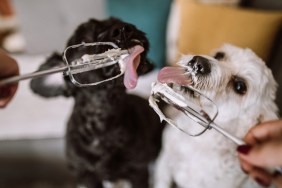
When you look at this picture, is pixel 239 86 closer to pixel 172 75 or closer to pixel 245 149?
pixel 245 149

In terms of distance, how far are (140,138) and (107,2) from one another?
1.86 feet

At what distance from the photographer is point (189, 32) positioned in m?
1.12

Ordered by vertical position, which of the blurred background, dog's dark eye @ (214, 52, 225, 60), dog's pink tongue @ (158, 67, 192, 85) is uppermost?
dog's pink tongue @ (158, 67, 192, 85)

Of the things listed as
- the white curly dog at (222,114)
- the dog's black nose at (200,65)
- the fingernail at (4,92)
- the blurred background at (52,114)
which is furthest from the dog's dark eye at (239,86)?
the fingernail at (4,92)

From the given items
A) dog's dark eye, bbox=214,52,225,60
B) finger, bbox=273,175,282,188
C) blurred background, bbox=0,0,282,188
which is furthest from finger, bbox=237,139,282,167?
blurred background, bbox=0,0,282,188

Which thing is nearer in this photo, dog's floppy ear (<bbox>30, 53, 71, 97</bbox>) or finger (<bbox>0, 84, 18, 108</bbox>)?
finger (<bbox>0, 84, 18, 108</bbox>)

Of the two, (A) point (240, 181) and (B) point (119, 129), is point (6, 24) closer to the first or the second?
(B) point (119, 129)

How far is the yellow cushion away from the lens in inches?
39.9

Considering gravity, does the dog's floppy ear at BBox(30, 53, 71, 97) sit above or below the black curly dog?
above

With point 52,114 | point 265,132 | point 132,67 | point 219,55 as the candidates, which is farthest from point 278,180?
point 52,114

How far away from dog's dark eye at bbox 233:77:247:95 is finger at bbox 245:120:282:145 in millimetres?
94

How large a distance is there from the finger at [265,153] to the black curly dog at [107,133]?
367 millimetres

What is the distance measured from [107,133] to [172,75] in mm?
550

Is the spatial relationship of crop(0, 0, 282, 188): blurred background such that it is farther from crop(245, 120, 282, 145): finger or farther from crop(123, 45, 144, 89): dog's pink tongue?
crop(123, 45, 144, 89): dog's pink tongue
